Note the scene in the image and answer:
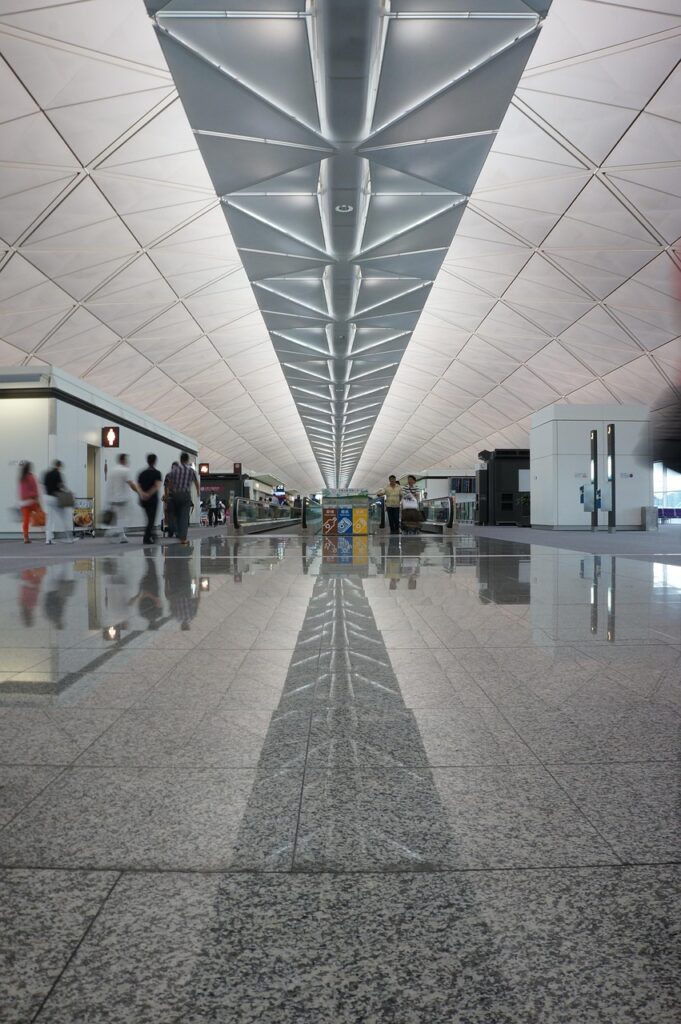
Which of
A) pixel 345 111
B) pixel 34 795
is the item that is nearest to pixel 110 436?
pixel 345 111

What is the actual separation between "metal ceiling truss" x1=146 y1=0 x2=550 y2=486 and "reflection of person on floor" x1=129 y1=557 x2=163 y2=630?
40.7 feet

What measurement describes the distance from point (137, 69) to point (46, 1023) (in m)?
20.9

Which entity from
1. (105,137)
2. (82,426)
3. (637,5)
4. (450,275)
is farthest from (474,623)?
(450,275)

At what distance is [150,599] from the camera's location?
738cm

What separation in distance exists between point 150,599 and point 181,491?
37.8ft

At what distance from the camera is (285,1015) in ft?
4.20

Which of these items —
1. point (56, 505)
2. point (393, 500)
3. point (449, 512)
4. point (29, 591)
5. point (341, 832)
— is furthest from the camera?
point (449, 512)

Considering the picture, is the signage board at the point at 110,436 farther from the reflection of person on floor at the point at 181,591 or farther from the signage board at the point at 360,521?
the reflection of person on floor at the point at 181,591

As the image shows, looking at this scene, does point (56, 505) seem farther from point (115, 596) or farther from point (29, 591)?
point (115, 596)

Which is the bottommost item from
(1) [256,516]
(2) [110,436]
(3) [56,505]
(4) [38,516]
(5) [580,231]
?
(1) [256,516]

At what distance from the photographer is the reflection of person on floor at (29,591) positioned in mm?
6227

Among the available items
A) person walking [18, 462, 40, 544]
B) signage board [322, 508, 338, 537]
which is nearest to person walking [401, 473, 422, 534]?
signage board [322, 508, 338, 537]

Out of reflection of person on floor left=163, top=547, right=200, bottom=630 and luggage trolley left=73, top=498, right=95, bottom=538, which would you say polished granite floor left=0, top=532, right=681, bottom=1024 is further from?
luggage trolley left=73, top=498, right=95, bottom=538

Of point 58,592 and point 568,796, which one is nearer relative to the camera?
point 568,796
